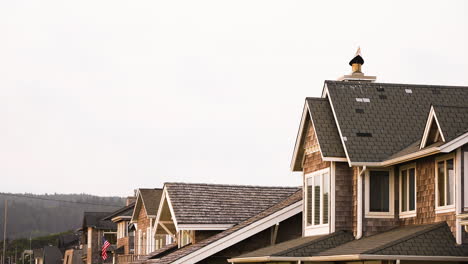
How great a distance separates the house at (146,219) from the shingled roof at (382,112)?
2139cm

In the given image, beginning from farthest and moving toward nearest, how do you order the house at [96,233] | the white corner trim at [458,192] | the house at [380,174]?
the house at [96,233]
the house at [380,174]
the white corner trim at [458,192]

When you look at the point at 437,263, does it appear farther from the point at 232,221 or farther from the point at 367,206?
the point at 232,221

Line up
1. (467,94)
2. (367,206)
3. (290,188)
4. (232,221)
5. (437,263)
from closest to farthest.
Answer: (437,263)
(367,206)
(467,94)
(232,221)
(290,188)

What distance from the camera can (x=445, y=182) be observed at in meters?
24.9

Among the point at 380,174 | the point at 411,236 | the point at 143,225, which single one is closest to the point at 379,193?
the point at 380,174

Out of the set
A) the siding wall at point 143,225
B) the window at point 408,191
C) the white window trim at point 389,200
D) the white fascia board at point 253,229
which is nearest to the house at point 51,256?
the siding wall at point 143,225

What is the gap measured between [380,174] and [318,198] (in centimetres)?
299

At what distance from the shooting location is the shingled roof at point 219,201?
126ft

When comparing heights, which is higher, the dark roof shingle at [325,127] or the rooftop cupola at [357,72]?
the rooftop cupola at [357,72]

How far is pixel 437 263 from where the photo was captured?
24.3 m

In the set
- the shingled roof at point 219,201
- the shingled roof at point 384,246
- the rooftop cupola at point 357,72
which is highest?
the rooftop cupola at point 357,72

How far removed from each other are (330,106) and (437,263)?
8.16 meters

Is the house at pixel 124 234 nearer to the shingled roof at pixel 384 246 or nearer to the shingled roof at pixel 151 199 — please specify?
the shingled roof at pixel 151 199

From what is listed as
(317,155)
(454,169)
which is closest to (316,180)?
(317,155)
